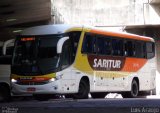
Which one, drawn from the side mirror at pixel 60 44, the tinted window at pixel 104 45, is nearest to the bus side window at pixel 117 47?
the tinted window at pixel 104 45

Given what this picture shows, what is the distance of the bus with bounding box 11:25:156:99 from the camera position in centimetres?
1897

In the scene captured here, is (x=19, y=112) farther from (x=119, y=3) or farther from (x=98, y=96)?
(x=119, y=3)

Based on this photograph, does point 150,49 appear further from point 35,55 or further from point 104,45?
point 35,55

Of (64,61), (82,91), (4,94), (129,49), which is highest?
(129,49)

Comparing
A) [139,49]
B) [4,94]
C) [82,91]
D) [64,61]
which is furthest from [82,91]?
[139,49]

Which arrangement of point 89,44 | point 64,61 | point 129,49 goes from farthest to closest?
point 129,49 → point 89,44 → point 64,61

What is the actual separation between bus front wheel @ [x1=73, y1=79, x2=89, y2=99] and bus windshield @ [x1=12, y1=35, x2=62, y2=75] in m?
1.86

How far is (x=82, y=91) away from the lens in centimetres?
2025

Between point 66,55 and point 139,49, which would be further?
point 139,49

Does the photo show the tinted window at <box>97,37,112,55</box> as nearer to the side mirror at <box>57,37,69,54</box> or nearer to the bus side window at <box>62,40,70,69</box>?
the bus side window at <box>62,40,70,69</box>

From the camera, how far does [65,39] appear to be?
1917 centimetres

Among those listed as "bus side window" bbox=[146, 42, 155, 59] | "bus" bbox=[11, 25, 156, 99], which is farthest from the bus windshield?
"bus side window" bbox=[146, 42, 155, 59]

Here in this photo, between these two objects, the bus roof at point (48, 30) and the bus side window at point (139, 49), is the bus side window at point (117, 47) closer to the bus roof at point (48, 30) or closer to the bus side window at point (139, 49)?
the bus side window at point (139, 49)

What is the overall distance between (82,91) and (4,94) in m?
4.06
